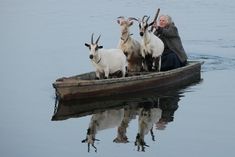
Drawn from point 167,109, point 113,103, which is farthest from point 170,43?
point 113,103

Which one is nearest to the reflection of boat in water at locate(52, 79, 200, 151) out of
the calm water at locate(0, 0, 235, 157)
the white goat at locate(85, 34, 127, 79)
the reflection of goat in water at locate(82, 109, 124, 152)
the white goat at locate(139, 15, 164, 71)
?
the reflection of goat in water at locate(82, 109, 124, 152)

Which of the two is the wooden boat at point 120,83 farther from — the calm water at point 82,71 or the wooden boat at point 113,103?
the calm water at point 82,71

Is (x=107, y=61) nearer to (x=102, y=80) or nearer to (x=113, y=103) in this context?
(x=102, y=80)

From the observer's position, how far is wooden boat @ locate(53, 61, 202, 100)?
54.4ft

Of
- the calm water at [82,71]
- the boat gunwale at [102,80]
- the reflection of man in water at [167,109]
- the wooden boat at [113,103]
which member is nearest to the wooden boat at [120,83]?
the boat gunwale at [102,80]

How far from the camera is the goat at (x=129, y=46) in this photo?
57.6 feet

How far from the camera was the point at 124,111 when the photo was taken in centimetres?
1684

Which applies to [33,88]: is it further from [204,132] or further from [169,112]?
[204,132]

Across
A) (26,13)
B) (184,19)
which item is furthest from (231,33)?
(26,13)

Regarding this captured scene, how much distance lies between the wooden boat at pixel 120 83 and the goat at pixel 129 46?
285 millimetres

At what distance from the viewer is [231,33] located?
99.8 feet

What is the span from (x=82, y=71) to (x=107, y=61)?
4626 millimetres

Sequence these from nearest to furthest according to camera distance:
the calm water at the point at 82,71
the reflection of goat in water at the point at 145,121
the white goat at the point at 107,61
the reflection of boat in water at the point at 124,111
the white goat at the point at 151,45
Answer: the calm water at the point at 82,71 → the reflection of goat in water at the point at 145,121 → the reflection of boat in water at the point at 124,111 → the white goat at the point at 107,61 → the white goat at the point at 151,45

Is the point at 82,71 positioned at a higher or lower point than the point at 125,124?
higher
